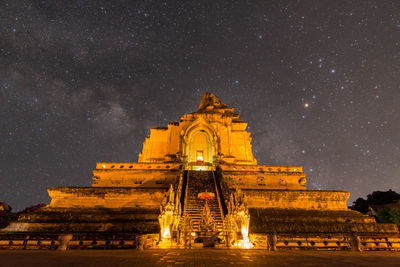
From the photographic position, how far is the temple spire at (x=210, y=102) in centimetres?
3932

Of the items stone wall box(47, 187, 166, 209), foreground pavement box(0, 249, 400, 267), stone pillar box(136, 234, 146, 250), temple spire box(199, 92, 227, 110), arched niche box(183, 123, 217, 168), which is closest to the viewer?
foreground pavement box(0, 249, 400, 267)

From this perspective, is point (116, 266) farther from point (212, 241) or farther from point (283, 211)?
point (283, 211)

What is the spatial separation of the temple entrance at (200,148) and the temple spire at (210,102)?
7.83 meters

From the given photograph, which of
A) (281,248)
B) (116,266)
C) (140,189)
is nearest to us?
(116,266)

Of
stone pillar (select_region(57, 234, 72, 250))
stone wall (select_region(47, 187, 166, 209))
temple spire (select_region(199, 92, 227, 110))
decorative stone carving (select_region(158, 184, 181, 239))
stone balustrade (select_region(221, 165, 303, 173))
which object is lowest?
stone pillar (select_region(57, 234, 72, 250))

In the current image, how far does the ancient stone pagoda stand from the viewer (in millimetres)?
12305

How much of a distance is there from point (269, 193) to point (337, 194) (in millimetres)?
6479

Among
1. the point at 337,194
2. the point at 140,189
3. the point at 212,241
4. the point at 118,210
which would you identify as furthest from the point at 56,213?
the point at 337,194

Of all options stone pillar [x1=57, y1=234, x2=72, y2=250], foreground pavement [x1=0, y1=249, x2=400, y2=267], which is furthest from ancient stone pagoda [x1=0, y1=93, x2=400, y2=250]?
foreground pavement [x1=0, y1=249, x2=400, y2=267]

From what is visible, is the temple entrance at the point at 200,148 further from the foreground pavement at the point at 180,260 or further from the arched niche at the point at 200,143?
the foreground pavement at the point at 180,260

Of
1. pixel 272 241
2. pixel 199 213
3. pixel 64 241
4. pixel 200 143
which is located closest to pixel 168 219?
pixel 199 213

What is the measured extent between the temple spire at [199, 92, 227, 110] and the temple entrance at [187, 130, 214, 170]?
7.83 metres

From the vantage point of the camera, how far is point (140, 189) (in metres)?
19.8

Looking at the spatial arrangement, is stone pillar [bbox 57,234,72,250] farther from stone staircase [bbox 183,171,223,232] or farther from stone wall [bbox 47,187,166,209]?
stone wall [bbox 47,187,166,209]
